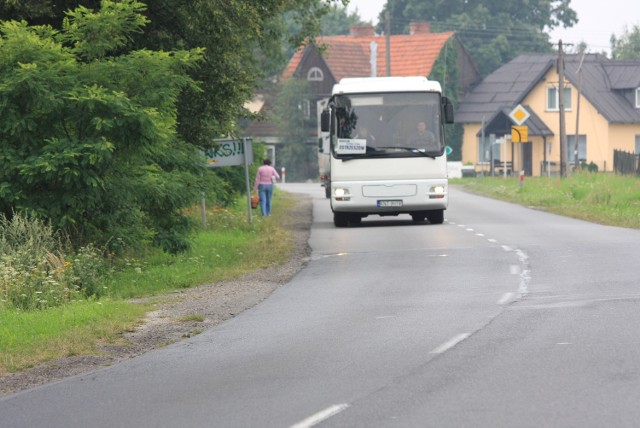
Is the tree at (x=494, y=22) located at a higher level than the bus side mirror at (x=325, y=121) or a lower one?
higher

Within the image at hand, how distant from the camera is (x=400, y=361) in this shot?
10.7 metres

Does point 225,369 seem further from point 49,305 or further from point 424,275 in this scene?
point 424,275

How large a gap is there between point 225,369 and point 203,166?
12166 millimetres

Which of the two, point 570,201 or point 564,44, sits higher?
point 564,44

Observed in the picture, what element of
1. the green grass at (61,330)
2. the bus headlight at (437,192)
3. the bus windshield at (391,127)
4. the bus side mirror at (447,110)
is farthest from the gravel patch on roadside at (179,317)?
the bus side mirror at (447,110)

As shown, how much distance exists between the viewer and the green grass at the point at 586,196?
34.5 metres

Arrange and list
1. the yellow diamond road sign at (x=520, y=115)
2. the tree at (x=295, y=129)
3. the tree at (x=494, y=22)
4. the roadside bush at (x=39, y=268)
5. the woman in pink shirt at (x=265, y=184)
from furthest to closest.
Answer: the tree at (x=494, y=22)
the tree at (x=295, y=129)
the yellow diamond road sign at (x=520, y=115)
the woman in pink shirt at (x=265, y=184)
the roadside bush at (x=39, y=268)

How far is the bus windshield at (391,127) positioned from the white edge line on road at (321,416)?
22.0 metres

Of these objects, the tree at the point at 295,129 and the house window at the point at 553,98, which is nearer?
the house window at the point at 553,98

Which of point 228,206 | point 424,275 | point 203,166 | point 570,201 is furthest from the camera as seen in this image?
point 570,201

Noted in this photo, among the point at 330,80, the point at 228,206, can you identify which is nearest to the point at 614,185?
the point at 228,206

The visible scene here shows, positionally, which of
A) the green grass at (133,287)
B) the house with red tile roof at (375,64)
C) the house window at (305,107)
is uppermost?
the house with red tile roof at (375,64)

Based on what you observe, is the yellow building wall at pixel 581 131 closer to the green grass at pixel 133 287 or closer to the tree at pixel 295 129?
the tree at pixel 295 129

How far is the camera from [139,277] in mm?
19625
